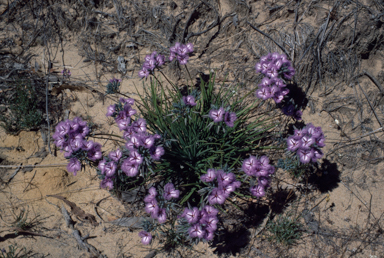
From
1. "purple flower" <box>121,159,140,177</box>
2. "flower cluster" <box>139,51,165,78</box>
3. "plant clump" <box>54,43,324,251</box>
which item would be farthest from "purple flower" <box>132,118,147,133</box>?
"flower cluster" <box>139,51,165,78</box>

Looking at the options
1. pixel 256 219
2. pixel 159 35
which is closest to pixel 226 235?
pixel 256 219

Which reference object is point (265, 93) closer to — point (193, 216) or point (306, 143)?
point (306, 143)

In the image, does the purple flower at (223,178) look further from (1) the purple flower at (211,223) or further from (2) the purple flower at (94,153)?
(2) the purple flower at (94,153)

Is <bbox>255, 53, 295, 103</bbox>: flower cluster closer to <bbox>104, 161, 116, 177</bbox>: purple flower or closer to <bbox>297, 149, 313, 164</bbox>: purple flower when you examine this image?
<bbox>297, 149, 313, 164</bbox>: purple flower

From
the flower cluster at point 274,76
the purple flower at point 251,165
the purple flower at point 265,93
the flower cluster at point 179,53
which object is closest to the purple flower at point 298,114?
the flower cluster at point 274,76

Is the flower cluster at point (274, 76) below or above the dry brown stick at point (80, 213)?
above

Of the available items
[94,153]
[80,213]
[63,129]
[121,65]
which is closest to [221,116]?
[94,153]
